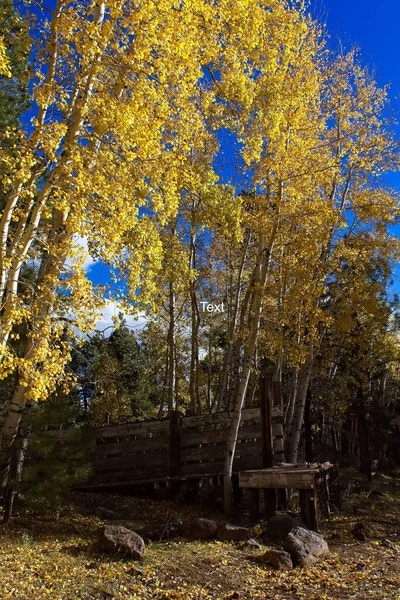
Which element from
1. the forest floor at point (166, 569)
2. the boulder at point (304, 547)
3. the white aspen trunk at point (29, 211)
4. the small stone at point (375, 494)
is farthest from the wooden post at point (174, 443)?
the small stone at point (375, 494)

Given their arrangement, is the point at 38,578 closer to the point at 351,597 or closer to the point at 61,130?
the point at 351,597

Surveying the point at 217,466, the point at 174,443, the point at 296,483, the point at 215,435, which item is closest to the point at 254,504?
the point at 217,466

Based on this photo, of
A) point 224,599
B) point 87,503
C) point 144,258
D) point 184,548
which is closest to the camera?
point 224,599

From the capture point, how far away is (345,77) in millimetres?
13289

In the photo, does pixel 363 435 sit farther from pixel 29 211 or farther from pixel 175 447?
pixel 29 211

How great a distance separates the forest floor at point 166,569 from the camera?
4945 mm

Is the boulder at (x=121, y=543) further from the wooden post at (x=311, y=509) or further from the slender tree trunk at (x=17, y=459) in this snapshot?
the wooden post at (x=311, y=509)

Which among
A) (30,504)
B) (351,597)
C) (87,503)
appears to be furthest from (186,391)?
(351,597)

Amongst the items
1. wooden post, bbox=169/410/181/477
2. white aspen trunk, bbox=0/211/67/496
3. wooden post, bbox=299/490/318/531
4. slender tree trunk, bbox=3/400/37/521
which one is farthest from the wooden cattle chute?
white aspen trunk, bbox=0/211/67/496

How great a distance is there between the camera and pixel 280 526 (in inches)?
303

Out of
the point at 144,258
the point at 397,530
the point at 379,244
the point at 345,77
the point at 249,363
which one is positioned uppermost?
the point at 345,77

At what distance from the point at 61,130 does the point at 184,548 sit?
5624 millimetres

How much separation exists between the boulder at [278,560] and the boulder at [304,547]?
15cm

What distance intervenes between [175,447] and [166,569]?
193 inches
